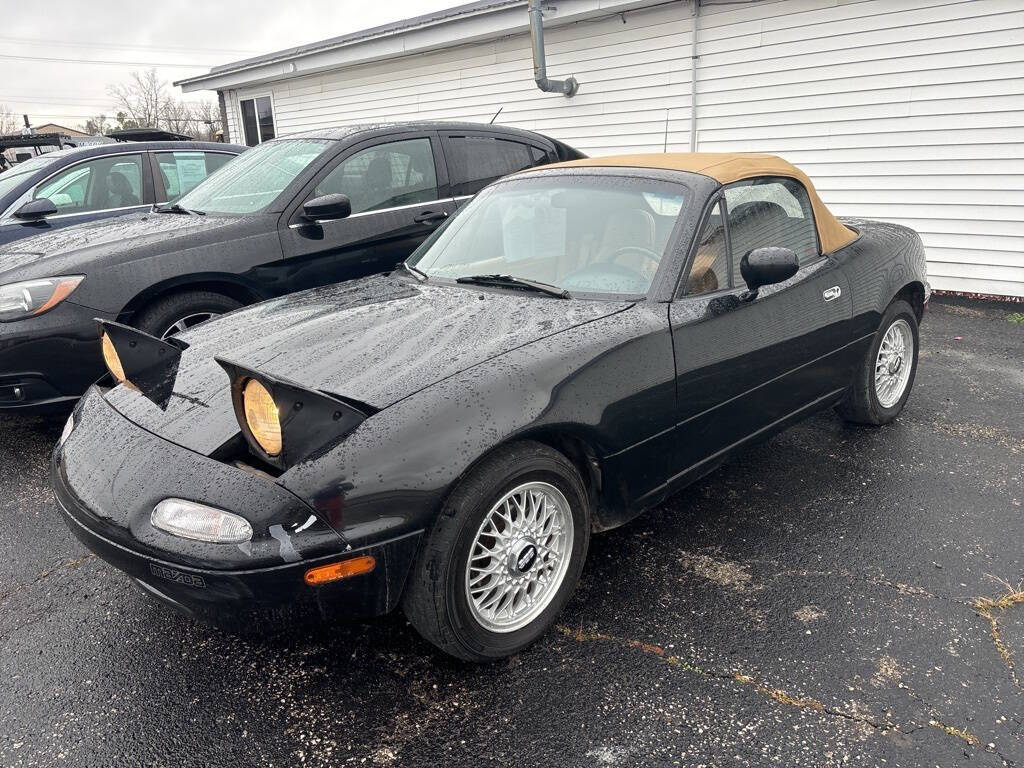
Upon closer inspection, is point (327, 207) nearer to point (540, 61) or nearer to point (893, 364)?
point (893, 364)

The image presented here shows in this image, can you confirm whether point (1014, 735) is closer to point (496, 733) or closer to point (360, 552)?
point (496, 733)

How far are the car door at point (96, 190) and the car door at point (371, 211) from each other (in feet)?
7.06

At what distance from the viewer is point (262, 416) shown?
205cm

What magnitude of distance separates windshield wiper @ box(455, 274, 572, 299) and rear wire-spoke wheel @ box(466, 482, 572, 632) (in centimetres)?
84

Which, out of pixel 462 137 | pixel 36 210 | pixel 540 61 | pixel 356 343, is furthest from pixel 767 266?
pixel 540 61

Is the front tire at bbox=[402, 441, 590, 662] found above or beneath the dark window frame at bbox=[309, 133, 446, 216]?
beneath

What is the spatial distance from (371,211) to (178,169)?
9.09ft

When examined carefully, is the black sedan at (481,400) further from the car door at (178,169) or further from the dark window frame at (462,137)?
the car door at (178,169)

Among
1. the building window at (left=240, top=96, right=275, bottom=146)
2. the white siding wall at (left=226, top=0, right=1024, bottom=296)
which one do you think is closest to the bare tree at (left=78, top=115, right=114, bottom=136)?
the building window at (left=240, top=96, right=275, bottom=146)

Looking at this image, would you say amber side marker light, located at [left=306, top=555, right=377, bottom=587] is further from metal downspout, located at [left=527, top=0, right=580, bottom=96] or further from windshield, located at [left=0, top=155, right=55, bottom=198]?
metal downspout, located at [left=527, top=0, right=580, bottom=96]

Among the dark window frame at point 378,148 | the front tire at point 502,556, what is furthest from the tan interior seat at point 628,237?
the dark window frame at point 378,148

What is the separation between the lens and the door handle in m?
4.82

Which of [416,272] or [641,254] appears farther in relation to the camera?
[416,272]

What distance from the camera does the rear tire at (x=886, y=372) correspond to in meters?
3.83
